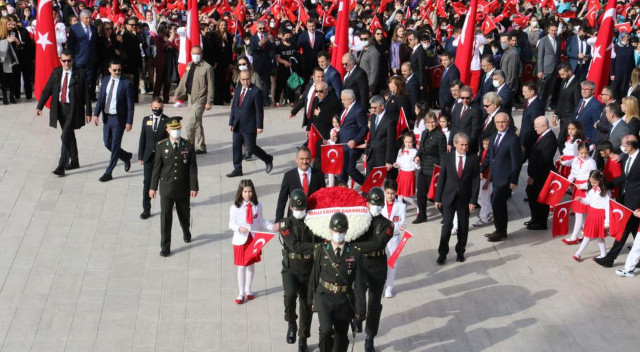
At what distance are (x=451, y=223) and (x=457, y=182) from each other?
1.66 feet

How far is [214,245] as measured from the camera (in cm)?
1273

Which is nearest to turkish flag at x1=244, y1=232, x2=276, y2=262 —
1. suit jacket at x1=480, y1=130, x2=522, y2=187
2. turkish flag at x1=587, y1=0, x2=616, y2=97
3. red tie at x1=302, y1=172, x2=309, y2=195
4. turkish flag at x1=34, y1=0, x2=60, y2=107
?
red tie at x1=302, y1=172, x2=309, y2=195

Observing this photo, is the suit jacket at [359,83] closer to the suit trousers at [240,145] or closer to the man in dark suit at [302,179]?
the suit trousers at [240,145]

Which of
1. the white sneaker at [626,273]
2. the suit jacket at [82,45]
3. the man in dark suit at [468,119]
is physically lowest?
the white sneaker at [626,273]

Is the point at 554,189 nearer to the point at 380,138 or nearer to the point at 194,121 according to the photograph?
the point at 380,138

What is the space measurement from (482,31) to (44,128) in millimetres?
9006

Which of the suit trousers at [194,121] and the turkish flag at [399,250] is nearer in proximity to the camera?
the turkish flag at [399,250]

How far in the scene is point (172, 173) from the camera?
12.1 meters

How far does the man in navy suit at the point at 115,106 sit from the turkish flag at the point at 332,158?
286cm

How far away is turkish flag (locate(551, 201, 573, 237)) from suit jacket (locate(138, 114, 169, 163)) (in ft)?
16.6

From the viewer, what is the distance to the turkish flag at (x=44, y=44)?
17031 millimetres

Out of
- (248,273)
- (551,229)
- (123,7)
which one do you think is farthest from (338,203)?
(123,7)

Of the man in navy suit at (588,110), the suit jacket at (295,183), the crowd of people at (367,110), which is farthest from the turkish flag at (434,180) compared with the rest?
the man in navy suit at (588,110)

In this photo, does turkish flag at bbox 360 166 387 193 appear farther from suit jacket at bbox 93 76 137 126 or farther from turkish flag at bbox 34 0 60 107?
turkish flag at bbox 34 0 60 107
